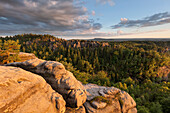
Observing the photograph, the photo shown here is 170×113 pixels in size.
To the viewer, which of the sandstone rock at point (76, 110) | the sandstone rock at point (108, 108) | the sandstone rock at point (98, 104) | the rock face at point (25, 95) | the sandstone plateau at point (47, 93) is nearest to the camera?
the rock face at point (25, 95)

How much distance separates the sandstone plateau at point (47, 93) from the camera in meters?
7.95

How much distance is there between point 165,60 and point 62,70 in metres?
179

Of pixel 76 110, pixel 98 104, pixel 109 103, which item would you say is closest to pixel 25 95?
pixel 76 110

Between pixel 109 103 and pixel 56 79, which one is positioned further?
pixel 109 103

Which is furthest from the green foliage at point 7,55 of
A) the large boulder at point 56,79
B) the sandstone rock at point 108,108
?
the sandstone rock at point 108,108

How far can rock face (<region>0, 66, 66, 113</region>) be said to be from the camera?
7.41 meters

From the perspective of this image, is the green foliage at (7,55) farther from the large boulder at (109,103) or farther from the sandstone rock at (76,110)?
the large boulder at (109,103)

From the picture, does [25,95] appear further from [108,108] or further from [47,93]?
[108,108]

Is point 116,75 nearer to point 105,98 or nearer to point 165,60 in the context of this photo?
point 165,60

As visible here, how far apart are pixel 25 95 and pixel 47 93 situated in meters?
2.62

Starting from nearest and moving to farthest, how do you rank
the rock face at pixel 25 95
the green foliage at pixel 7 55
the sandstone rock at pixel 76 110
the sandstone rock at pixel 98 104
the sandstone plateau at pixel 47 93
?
the rock face at pixel 25 95
the sandstone plateau at pixel 47 93
the sandstone rock at pixel 76 110
the sandstone rock at pixel 98 104
the green foliage at pixel 7 55

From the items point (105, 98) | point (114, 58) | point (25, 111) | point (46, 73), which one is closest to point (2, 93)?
point (25, 111)

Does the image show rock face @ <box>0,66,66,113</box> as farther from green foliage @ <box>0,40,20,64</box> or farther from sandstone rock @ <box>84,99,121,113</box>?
green foliage @ <box>0,40,20,64</box>

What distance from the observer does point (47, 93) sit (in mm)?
10969
